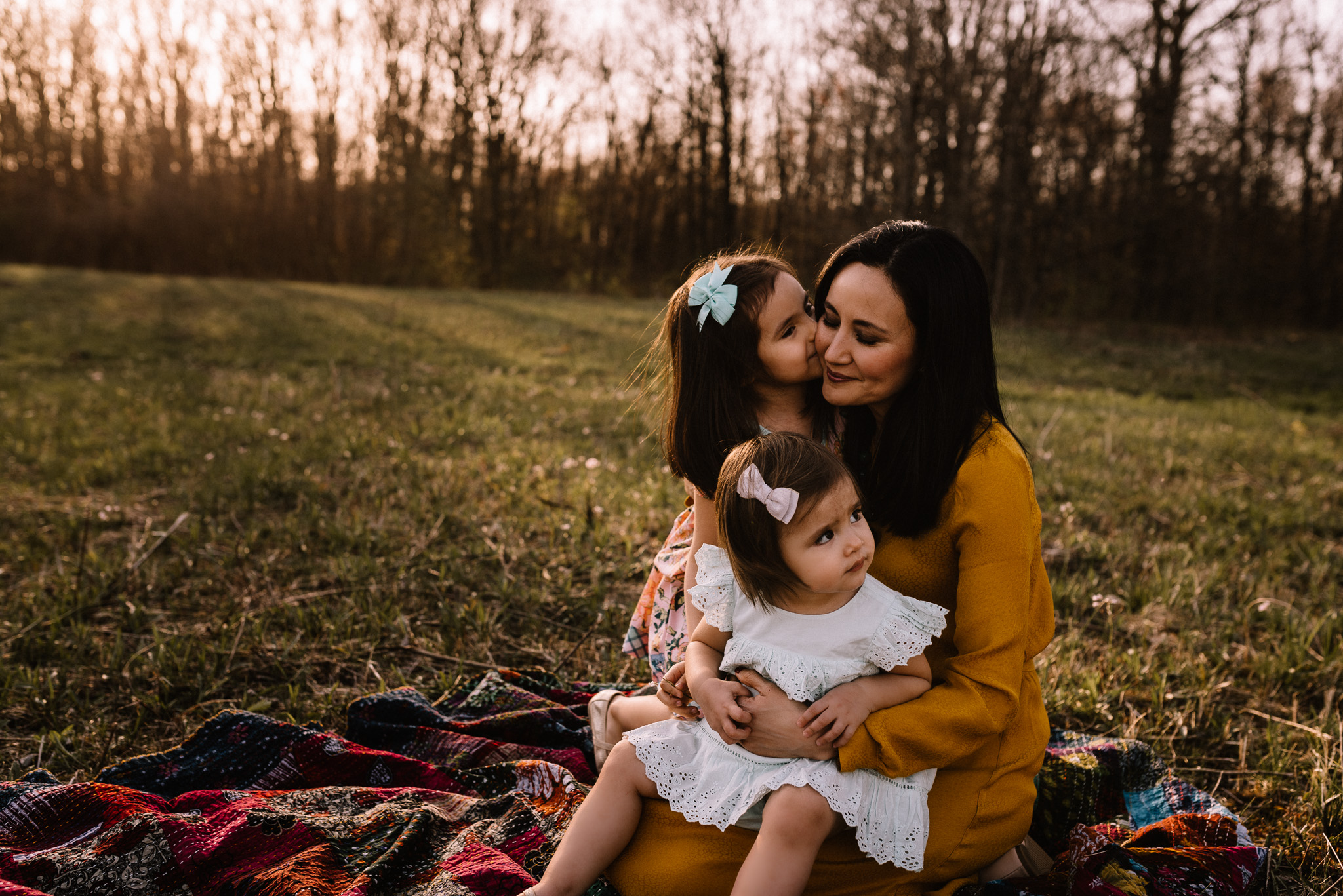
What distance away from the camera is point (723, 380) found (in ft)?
7.76

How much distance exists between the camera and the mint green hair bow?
7.51ft

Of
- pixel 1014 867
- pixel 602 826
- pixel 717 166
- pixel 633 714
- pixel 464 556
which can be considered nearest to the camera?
pixel 602 826

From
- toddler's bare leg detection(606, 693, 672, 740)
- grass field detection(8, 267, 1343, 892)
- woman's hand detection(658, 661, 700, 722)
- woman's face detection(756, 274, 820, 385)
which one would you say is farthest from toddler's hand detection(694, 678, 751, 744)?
grass field detection(8, 267, 1343, 892)

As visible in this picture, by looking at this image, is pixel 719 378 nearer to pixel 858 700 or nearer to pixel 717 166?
pixel 858 700

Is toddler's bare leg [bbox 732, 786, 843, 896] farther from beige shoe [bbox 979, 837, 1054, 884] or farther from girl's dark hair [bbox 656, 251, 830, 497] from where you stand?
girl's dark hair [bbox 656, 251, 830, 497]

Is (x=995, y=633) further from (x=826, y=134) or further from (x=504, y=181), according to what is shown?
(x=504, y=181)

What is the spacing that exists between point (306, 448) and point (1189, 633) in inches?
203

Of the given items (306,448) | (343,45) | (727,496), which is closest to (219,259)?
(343,45)

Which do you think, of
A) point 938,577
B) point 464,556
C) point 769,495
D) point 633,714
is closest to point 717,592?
point 769,495

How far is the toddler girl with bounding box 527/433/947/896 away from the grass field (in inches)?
48.2

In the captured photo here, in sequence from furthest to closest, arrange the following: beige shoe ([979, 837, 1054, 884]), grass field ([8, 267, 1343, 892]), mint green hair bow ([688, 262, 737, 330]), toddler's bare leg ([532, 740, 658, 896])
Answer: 1. grass field ([8, 267, 1343, 892])
2. mint green hair bow ([688, 262, 737, 330])
3. beige shoe ([979, 837, 1054, 884])
4. toddler's bare leg ([532, 740, 658, 896])

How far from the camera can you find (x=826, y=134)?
25547 mm

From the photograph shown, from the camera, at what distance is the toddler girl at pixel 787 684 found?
1821 mm

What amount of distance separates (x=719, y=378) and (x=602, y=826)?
119cm
